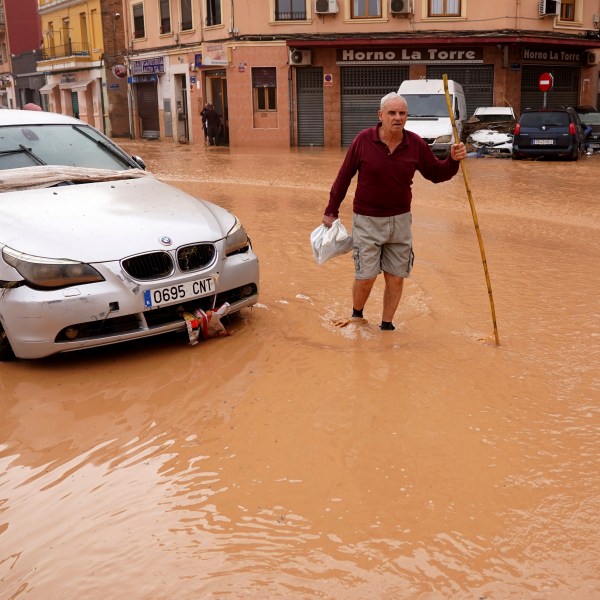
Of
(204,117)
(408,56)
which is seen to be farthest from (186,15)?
(408,56)

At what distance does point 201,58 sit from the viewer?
103 feet

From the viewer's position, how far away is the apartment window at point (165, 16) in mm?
33688

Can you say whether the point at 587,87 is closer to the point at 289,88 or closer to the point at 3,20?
the point at 289,88

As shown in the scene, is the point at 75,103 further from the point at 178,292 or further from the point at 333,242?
the point at 178,292

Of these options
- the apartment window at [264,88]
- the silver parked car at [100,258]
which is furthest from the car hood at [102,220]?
the apartment window at [264,88]

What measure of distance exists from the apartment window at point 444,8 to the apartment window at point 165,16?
465 inches

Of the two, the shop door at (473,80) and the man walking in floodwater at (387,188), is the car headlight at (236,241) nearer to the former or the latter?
the man walking in floodwater at (387,188)

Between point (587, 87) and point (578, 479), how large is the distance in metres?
30.5

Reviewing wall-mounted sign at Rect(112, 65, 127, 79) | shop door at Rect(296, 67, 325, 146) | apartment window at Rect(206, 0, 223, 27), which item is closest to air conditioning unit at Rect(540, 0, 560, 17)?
shop door at Rect(296, 67, 325, 146)

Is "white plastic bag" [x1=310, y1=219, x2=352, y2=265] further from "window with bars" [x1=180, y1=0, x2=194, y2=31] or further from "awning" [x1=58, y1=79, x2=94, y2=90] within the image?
"awning" [x1=58, y1=79, x2=94, y2=90]

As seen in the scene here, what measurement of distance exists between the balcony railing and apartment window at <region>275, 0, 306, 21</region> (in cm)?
1556

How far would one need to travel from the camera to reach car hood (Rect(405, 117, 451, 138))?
66.4 feet

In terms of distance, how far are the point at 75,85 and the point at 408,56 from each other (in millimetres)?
21433

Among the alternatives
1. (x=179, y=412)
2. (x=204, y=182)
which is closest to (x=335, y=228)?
(x=179, y=412)
